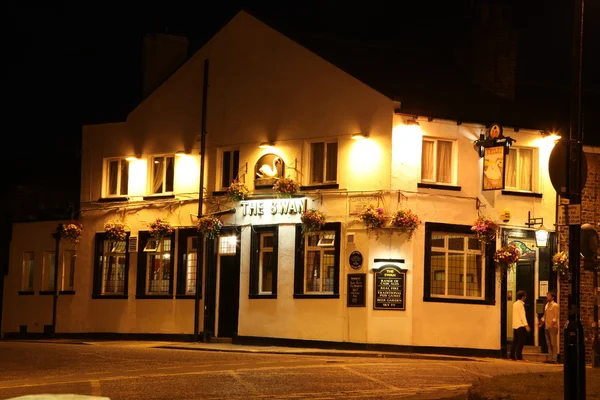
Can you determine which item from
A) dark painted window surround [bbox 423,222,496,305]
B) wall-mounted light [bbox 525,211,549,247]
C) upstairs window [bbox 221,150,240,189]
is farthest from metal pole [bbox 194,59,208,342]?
wall-mounted light [bbox 525,211,549,247]

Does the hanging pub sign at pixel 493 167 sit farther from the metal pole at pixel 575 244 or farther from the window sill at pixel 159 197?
the metal pole at pixel 575 244

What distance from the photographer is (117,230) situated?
110 feet

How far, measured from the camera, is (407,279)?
90.0ft

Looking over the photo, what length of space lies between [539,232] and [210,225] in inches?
375

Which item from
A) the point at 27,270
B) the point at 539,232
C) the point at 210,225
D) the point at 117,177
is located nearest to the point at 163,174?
the point at 117,177

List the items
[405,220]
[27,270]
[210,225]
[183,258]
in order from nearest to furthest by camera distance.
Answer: [405,220], [210,225], [183,258], [27,270]

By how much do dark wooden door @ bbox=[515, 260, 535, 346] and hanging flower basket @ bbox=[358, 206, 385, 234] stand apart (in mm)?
4756

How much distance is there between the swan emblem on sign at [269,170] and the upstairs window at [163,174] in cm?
416

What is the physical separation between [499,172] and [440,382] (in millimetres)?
10752

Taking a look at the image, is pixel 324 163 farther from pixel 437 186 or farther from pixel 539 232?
pixel 539 232

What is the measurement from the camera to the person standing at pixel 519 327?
26531 millimetres

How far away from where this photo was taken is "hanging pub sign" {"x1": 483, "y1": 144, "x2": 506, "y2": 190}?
2730 centimetres

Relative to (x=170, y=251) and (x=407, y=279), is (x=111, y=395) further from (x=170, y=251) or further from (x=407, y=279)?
(x=170, y=251)

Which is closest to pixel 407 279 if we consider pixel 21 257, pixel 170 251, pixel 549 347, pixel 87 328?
pixel 549 347
